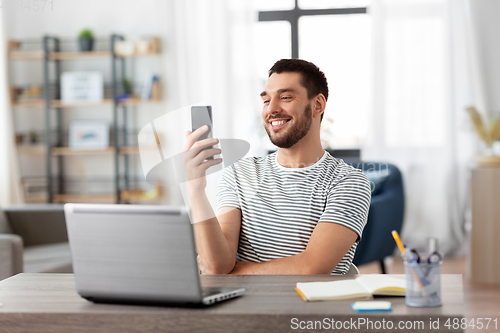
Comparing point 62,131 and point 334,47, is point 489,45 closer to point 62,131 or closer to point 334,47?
point 334,47

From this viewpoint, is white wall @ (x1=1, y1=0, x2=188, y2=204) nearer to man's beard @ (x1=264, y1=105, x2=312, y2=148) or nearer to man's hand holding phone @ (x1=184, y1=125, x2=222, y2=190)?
man's beard @ (x1=264, y1=105, x2=312, y2=148)

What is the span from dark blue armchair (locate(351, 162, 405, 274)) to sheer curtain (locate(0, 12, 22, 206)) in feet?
8.84

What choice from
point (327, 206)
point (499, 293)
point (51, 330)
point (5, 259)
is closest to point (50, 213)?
point (5, 259)

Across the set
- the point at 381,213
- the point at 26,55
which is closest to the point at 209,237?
the point at 381,213

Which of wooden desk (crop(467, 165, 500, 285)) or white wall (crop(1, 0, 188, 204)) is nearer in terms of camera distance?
wooden desk (crop(467, 165, 500, 285))

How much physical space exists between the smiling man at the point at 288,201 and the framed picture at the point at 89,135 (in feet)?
9.53

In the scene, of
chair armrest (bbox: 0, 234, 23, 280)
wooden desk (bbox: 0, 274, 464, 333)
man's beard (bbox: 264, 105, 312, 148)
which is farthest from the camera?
chair armrest (bbox: 0, 234, 23, 280)

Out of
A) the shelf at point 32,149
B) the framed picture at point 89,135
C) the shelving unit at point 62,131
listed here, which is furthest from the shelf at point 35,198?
the framed picture at point 89,135

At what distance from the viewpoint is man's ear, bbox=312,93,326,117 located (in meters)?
1.62

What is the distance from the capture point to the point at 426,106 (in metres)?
4.00

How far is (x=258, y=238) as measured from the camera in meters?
1.53

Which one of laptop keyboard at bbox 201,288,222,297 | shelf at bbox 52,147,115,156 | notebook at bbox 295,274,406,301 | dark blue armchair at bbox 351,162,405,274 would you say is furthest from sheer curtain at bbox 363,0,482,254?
laptop keyboard at bbox 201,288,222,297

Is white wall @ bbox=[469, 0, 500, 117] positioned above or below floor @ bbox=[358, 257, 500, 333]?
above

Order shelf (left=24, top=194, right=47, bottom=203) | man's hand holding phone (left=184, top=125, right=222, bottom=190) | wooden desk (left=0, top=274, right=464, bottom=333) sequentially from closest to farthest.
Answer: wooden desk (left=0, top=274, right=464, bottom=333) < man's hand holding phone (left=184, top=125, right=222, bottom=190) < shelf (left=24, top=194, right=47, bottom=203)
